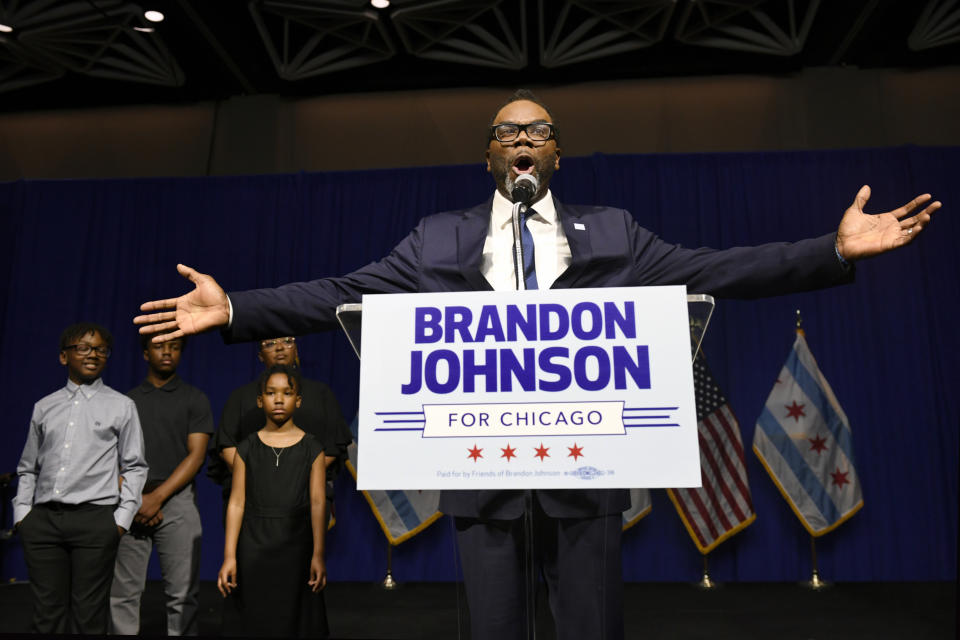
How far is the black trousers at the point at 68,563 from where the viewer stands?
2.75m

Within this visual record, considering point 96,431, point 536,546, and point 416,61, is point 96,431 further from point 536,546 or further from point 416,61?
point 416,61

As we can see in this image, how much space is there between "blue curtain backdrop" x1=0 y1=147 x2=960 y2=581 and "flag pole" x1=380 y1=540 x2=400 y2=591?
90 millimetres

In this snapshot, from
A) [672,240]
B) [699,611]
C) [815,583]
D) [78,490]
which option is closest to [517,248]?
[78,490]

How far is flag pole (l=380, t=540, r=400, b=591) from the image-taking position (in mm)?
5242

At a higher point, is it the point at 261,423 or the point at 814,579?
the point at 261,423

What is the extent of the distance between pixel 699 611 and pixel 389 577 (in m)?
2.17

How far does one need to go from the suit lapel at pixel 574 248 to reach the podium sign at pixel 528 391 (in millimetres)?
191

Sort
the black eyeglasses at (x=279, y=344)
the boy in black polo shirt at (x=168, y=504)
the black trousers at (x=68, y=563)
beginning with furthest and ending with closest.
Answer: the black eyeglasses at (x=279, y=344), the boy in black polo shirt at (x=168, y=504), the black trousers at (x=68, y=563)

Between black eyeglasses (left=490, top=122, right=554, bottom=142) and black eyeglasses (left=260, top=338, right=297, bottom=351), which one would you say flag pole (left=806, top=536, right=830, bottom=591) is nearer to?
black eyeglasses (left=260, top=338, right=297, bottom=351)

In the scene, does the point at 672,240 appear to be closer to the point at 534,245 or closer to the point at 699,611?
the point at 699,611

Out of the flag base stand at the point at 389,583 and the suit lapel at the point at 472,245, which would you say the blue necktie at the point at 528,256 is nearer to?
the suit lapel at the point at 472,245

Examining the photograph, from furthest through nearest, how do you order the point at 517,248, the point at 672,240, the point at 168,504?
the point at 672,240 < the point at 168,504 < the point at 517,248

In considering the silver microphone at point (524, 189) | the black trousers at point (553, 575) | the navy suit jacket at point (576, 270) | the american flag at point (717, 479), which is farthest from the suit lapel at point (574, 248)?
the american flag at point (717, 479)

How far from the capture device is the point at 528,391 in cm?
121
